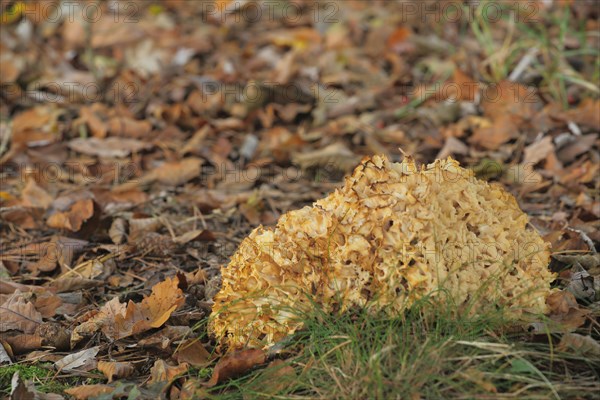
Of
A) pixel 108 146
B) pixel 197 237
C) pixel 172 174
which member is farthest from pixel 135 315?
pixel 108 146

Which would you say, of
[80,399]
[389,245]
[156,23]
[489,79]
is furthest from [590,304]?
[156,23]

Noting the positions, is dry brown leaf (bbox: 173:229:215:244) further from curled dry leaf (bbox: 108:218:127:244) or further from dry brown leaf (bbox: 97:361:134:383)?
dry brown leaf (bbox: 97:361:134:383)

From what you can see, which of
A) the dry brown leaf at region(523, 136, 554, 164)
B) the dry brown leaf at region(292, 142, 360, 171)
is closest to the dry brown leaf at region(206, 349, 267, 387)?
the dry brown leaf at region(292, 142, 360, 171)

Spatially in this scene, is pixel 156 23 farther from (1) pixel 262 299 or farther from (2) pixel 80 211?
(1) pixel 262 299

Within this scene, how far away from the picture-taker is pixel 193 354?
7.97 ft

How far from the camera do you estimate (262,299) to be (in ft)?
7.51

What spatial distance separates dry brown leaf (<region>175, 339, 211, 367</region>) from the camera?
2.40 metres

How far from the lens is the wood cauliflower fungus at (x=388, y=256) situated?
2.18m

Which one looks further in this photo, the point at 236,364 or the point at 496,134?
the point at 496,134

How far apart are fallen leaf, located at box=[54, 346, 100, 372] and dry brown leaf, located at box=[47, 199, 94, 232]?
1.02m

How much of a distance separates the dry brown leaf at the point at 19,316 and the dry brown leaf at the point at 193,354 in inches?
26.1

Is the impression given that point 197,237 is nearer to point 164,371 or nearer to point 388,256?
point 164,371

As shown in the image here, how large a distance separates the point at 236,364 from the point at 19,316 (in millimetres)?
1027

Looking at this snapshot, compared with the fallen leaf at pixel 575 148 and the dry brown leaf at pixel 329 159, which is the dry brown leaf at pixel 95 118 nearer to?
the dry brown leaf at pixel 329 159
